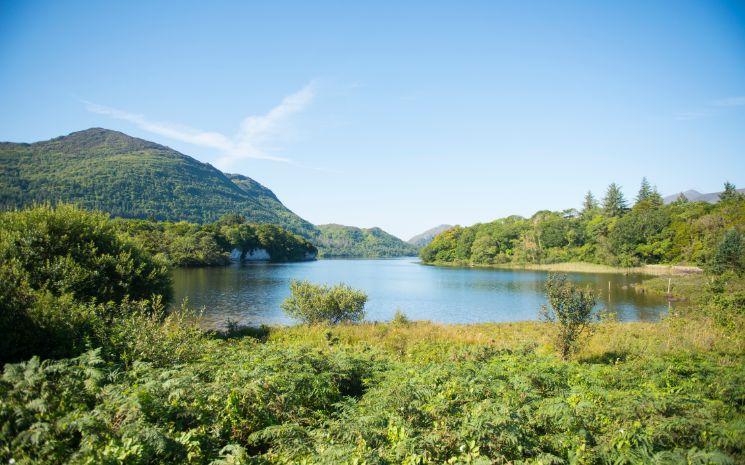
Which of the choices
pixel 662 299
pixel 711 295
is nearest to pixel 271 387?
pixel 711 295

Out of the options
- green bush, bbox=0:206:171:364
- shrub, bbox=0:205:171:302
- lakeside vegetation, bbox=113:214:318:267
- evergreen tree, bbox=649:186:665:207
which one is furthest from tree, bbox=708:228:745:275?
evergreen tree, bbox=649:186:665:207

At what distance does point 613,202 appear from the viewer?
427 ft

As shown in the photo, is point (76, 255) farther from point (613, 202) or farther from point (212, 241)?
point (613, 202)

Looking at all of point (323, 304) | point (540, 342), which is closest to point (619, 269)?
point (540, 342)

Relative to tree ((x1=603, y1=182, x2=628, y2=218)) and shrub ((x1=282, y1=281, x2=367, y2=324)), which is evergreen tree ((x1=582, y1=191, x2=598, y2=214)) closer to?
tree ((x1=603, y1=182, x2=628, y2=218))

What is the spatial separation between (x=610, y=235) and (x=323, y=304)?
105 meters

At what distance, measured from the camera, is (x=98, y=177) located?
190125mm

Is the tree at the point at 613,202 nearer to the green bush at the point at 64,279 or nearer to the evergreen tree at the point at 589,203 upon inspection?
the evergreen tree at the point at 589,203

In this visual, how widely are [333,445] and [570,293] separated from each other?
1110 centimetres

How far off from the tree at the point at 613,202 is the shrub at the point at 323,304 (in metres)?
131

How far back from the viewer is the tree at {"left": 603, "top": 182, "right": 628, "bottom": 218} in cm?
12688

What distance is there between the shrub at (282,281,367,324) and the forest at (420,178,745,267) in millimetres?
42843

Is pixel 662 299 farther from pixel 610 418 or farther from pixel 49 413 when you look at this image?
pixel 49 413

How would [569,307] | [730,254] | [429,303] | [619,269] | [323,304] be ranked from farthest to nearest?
[619,269]
[429,303]
[730,254]
[323,304]
[569,307]
